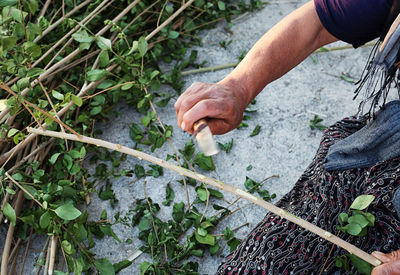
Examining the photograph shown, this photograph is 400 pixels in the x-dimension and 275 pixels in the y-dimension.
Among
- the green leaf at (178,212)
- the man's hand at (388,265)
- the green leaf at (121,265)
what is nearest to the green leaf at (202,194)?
the green leaf at (178,212)

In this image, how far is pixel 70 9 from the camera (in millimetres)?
1700

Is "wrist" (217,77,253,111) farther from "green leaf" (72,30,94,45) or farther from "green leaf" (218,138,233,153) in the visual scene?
"green leaf" (218,138,233,153)

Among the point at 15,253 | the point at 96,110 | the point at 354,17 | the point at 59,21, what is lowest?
the point at 15,253

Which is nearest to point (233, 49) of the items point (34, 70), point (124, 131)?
point (124, 131)

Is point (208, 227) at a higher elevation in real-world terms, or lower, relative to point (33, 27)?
lower

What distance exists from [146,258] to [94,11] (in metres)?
0.82

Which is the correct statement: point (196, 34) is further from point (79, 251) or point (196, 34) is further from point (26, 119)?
point (79, 251)

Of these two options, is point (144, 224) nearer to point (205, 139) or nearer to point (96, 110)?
point (96, 110)

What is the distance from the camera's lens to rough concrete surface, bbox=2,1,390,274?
152 cm

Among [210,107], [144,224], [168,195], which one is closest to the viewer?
[210,107]

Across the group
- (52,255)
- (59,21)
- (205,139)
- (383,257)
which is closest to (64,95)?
(59,21)

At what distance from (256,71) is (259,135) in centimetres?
65

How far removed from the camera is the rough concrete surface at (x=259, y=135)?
4.99 ft

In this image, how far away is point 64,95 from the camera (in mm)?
1606
